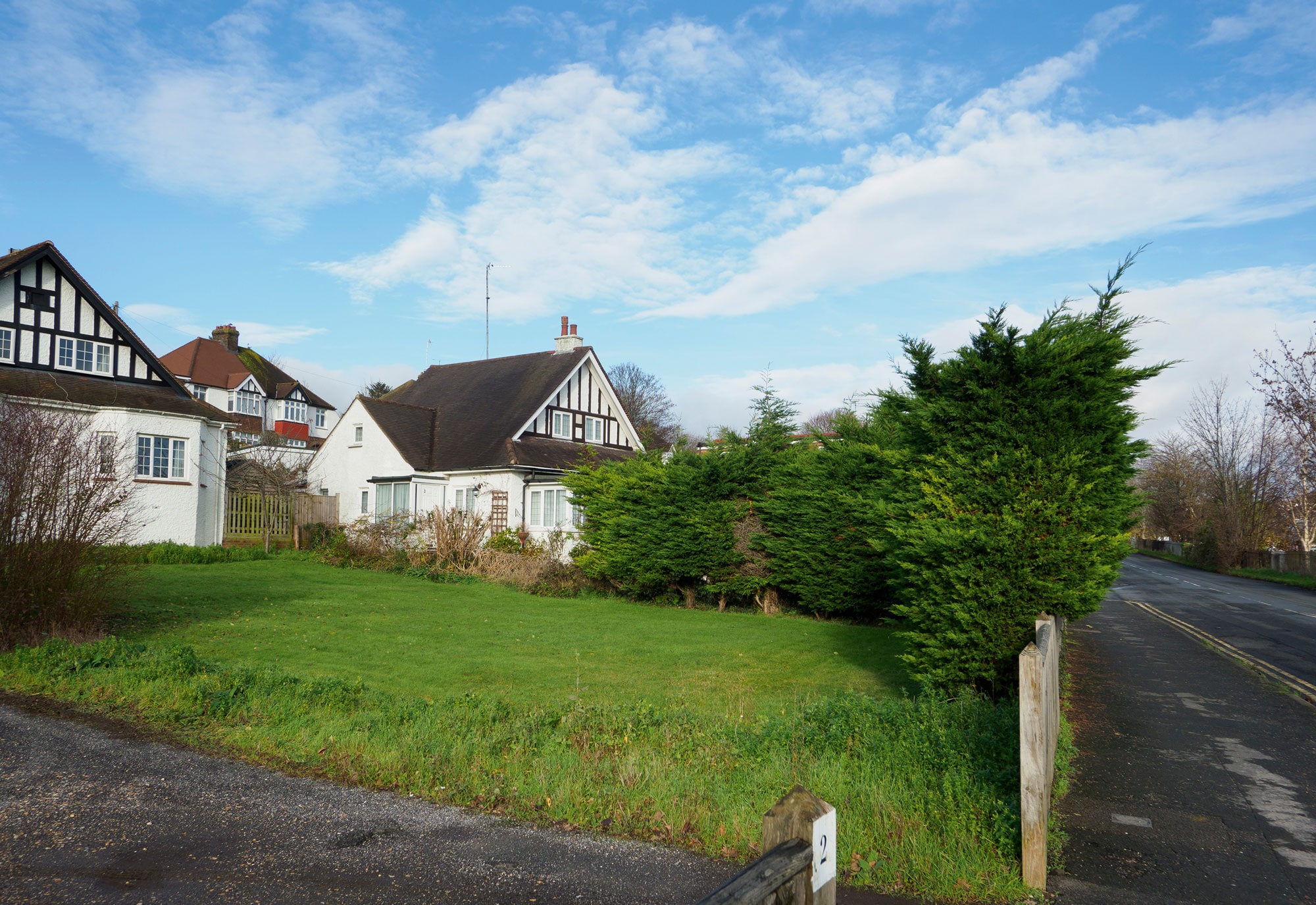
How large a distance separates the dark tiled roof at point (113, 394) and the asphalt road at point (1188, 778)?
2488cm

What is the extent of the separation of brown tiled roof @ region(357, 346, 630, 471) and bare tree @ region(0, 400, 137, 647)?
17380 millimetres

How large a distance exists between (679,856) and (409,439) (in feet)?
95.6

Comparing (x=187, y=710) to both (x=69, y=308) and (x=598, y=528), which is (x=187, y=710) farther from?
(x=69, y=308)

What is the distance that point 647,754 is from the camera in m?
6.45

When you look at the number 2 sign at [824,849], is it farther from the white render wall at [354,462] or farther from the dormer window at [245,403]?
the dormer window at [245,403]

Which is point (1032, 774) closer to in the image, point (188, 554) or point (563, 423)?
point (188, 554)

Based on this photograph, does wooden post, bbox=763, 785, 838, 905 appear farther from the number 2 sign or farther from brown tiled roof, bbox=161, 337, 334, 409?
brown tiled roof, bbox=161, 337, 334, 409

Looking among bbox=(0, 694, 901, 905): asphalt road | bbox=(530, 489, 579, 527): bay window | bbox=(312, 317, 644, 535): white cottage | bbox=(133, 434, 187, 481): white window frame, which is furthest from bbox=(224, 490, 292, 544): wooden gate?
bbox=(0, 694, 901, 905): asphalt road

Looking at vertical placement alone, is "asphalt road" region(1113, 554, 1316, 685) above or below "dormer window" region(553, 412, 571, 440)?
below

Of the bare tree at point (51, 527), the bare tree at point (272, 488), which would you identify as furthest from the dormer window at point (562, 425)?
the bare tree at point (51, 527)

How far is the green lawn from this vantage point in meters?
10.2

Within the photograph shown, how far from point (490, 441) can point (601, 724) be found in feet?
79.1

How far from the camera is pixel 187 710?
762 centimetres

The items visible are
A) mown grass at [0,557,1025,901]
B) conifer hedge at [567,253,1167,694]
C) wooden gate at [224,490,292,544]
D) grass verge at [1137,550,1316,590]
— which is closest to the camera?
mown grass at [0,557,1025,901]
